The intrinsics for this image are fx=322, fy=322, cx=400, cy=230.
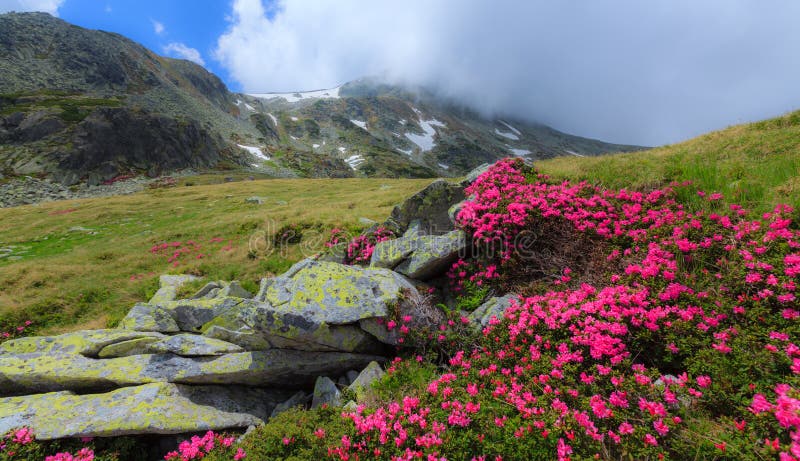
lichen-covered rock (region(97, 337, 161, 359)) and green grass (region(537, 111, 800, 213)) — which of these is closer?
green grass (region(537, 111, 800, 213))

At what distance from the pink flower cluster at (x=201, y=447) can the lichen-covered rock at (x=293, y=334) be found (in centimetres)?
219

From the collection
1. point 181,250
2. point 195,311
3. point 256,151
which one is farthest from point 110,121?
point 195,311

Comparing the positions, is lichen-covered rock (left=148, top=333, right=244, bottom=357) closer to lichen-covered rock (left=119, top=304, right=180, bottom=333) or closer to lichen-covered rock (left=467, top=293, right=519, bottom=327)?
lichen-covered rock (left=119, top=304, right=180, bottom=333)

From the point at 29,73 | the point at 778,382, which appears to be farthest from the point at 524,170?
the point at 29,73

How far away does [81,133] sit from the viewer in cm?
9694

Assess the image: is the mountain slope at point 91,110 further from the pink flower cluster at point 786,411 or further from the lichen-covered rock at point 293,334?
the pink flower cluster at point 786,411

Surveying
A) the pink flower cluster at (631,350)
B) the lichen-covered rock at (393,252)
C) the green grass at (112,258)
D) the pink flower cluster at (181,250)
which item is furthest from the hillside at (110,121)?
the pink flower cluster at (631,350)

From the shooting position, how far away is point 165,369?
788cm

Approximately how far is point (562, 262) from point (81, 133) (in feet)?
449

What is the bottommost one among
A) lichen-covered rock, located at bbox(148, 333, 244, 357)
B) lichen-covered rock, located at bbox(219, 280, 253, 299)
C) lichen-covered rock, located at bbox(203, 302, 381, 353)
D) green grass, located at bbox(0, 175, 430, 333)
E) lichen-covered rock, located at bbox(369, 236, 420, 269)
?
green grass, located at bbox(0, 175, 430, 333)

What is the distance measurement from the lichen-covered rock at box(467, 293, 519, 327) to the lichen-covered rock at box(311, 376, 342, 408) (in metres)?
3.79

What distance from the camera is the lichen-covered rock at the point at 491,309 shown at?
26.5ft

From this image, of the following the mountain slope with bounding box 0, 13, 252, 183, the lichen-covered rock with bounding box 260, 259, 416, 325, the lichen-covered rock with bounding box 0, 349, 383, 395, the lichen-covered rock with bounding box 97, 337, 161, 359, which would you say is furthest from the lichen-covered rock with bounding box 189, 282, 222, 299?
the mountain slope with bounding box 0, 13, 252, 183

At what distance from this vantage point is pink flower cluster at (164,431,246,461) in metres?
5.90
